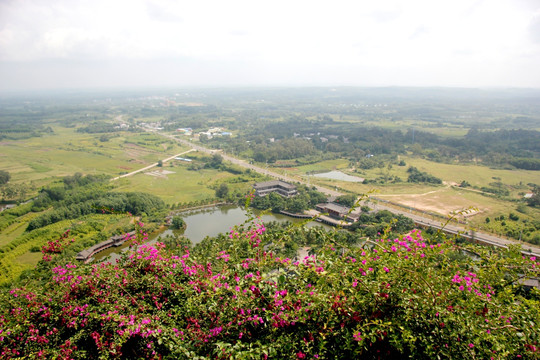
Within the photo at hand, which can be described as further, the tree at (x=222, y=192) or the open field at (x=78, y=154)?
the open field at (x=78, y=154)

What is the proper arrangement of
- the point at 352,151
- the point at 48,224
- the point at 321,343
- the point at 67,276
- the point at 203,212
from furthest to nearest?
the point at 352,151, the point at 203,212, the point at 48,224, the point at 67,276, the point at 321,343

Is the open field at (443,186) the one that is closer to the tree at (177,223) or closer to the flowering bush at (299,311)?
the tree at (177,223)

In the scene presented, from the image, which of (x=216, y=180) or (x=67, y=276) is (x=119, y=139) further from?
(x=67, y=276)

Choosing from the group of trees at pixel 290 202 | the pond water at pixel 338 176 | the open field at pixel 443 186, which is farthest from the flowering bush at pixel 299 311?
the pond water at pixel 338 176

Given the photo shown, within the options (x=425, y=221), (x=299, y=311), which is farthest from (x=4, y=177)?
(x=299, y=311)

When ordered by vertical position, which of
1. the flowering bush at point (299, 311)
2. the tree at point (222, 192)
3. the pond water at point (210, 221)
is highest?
the flowering bush at point (299, 311)

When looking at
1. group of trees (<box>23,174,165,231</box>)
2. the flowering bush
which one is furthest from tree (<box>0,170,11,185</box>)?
the flowering bush

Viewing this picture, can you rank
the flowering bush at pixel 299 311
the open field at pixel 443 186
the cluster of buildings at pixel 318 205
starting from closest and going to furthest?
the flowering bush at pixel 299 311 → the cluster of buildings at pixel 318 205 → the open field at pixel 443 186

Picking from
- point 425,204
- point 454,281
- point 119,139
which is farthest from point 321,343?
point 119,139
